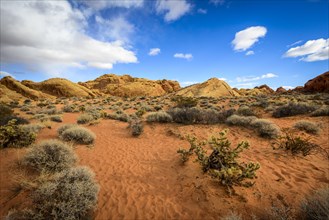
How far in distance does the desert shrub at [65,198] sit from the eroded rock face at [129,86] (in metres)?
36.8

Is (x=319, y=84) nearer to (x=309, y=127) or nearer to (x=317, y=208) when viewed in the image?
(x=309, y=127)

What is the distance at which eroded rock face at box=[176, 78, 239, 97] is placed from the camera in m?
37.1

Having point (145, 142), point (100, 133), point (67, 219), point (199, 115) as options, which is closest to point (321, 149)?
point (199, 115)

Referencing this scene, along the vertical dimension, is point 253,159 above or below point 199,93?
below

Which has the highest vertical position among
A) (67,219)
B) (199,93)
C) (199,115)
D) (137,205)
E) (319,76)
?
(319,76)

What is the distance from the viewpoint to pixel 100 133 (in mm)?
9398

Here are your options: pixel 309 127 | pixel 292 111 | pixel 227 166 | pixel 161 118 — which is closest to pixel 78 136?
pixel 161 118


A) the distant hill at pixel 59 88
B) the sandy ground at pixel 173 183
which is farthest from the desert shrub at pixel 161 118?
the distant hill at pixel 59 88

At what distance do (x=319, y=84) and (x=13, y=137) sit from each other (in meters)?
49.3

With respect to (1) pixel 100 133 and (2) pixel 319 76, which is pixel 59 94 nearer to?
(1) pixel 100 133

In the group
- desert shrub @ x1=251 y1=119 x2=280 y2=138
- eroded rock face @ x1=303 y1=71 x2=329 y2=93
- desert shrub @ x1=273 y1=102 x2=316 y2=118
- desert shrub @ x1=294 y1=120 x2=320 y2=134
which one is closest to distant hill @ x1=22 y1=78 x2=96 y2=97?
desert shrub @ x1=273 y1=102 x2=316 y2=118

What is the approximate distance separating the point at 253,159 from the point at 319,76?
46463mm

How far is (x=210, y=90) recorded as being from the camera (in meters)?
38.4

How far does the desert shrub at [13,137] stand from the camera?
20.6 feet
